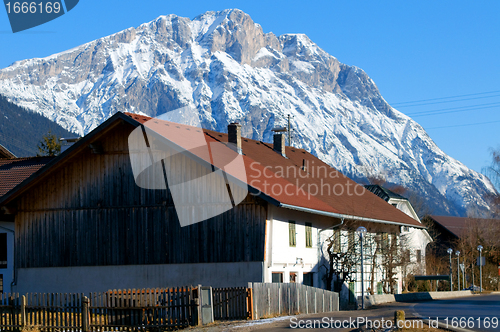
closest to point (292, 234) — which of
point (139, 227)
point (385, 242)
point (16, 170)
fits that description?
point (139, 227)

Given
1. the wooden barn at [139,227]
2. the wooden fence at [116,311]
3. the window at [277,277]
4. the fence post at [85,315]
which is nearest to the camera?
the wooden fence at [116,311]

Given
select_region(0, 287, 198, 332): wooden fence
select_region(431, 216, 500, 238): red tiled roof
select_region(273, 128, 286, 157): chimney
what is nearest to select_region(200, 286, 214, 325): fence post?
select_region(0, 287, 198, 332): wooden fence

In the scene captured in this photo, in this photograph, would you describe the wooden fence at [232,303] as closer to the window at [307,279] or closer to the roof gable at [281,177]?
the roof gable at [281,177]

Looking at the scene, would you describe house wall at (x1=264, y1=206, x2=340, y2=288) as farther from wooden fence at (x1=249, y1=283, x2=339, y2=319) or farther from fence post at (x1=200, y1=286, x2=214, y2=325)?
fence post at (x1=200, y1=286, x2=214, y2=325)

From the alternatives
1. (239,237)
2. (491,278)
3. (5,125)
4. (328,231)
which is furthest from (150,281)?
(5,125)

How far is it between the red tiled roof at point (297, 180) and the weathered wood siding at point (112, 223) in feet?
5.04

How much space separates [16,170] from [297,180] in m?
16.3

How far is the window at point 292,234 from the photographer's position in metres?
30.9

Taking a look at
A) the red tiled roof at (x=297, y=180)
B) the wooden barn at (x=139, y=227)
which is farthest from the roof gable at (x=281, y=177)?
the wooden barn at (x=139, y=227)

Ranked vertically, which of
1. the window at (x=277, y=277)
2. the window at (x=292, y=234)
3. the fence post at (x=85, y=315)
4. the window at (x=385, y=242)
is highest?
the window at (x=292, y=234)

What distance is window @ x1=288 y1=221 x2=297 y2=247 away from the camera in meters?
30.9

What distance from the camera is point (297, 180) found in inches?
1462

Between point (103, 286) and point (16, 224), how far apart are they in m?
5.58

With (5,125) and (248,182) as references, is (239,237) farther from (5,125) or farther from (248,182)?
(5,125)
